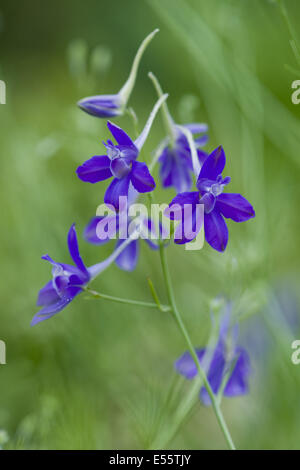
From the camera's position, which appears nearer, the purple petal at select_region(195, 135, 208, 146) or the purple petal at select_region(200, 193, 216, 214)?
the purple petal at select_region(200, 193, 216, 214)

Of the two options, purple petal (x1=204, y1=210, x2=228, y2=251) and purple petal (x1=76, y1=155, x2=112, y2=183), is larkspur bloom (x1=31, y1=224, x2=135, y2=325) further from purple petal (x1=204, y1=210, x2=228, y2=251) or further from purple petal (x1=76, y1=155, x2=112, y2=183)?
purple petal (x1=204, y1=210, x2=228, y2=251)

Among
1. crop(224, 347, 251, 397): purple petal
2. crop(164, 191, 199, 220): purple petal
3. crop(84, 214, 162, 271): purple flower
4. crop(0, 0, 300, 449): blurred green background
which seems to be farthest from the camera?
crop(0, 0, 300, 449): blurred green background

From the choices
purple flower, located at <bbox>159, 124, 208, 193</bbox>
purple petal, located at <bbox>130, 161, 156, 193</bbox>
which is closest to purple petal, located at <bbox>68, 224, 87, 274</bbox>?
purple petal, located at <bbox>130, 161, 156, 193</bbox>

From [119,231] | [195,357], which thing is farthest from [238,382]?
[119,231]

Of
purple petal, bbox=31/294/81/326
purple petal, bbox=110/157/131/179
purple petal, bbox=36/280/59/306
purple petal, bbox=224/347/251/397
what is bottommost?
purple petal, bbox=224/347/251/397

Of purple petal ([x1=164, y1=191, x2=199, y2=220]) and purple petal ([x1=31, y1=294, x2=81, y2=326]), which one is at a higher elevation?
purple petal ([x1=164, y1=191, x2=199, y2=220])
